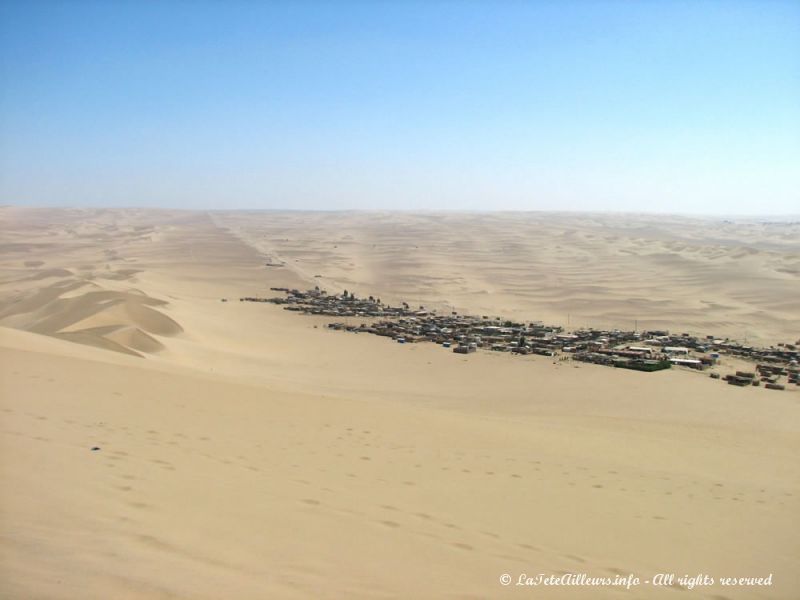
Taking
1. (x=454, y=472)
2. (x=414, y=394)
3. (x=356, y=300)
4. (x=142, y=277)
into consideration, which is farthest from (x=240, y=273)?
(x=454, y=472)

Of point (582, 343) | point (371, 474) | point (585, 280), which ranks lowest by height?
point (582, 343)

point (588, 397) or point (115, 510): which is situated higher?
point (115, 510)

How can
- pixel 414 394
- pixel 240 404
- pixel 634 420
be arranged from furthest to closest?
pixel 414 394
pixel 634 420
pixel 240 404

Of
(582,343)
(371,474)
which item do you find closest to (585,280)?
(582,343)

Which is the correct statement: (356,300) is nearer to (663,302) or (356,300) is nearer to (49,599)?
(663,302)

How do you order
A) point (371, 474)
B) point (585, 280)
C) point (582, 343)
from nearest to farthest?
point (371, 474) → point (582, 343) → point (585, 280)

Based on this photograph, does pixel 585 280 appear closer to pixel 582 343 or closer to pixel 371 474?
pixel 582 343

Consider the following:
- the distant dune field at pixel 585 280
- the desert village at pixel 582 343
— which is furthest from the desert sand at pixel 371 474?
the distant dune field at pixel 585 280

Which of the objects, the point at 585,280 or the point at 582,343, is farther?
the point at 585,280

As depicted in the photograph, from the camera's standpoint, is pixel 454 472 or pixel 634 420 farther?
pixel 634 420
